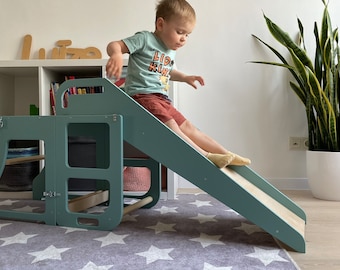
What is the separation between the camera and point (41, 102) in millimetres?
1762

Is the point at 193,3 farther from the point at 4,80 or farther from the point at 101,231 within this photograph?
the point at 101,231

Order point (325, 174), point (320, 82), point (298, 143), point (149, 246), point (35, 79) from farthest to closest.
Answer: point (35, 79) < point (298, 143) < point (320, 82) < point (325, 174) < point (149, 246)

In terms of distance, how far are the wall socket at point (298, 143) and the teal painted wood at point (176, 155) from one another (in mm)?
879

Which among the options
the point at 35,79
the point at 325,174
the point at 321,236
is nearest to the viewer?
the point at 321,236

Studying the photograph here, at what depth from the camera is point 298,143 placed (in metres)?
2.04

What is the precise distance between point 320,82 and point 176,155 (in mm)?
1169

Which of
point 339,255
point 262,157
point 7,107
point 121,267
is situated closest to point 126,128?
point 121,267

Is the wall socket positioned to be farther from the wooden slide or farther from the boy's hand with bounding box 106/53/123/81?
A: the boy's hand with bounding box 106/53/123/81

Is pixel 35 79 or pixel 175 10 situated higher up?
pixel 175 10

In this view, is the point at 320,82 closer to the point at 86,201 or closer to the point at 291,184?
the point at 291,184

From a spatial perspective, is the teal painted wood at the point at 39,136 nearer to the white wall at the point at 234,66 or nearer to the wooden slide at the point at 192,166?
the wooden slide at the point at 192,166

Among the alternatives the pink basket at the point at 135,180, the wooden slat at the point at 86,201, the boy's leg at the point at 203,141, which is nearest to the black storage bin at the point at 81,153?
the pink basket at the point at 135,180

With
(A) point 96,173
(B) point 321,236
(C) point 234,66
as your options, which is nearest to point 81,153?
(A) point 96,173

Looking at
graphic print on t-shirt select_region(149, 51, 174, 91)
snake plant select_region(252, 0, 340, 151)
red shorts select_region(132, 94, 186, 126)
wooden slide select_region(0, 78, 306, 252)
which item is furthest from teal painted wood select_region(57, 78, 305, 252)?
snake plant select_region(252, 0, 340, 151)
